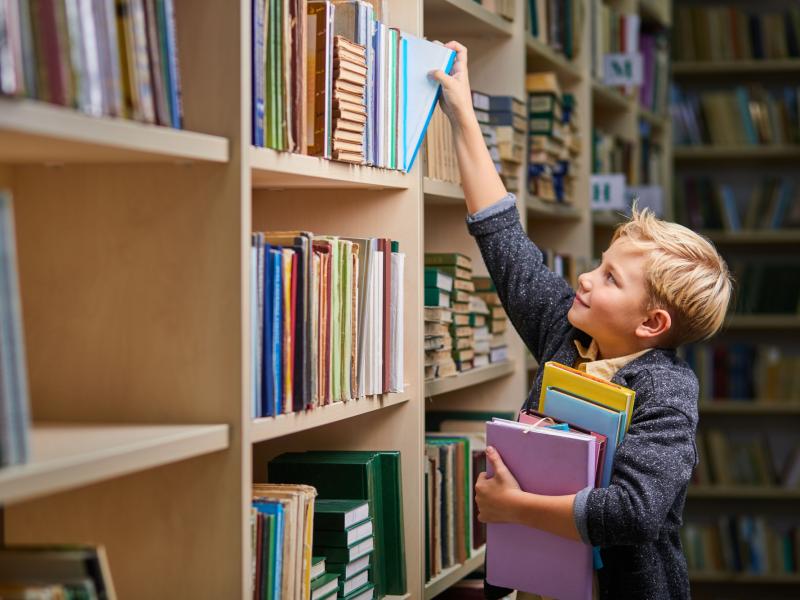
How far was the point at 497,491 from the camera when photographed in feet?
5.85

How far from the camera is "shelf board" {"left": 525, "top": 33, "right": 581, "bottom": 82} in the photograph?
9.55ft

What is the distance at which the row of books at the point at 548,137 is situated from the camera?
2979 mm

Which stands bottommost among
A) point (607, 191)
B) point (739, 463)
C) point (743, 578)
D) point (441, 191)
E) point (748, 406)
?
point (743, 578)

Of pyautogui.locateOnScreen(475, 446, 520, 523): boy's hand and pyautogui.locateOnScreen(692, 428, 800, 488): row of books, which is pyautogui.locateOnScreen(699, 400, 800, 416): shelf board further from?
pyautogui.locateOnScreen(475, 446, 520, 523): boy's hand

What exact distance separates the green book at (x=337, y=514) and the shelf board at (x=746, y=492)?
3448 mm

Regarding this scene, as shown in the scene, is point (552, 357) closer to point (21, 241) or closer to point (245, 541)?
point (245, 541)

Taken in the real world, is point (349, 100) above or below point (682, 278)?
above

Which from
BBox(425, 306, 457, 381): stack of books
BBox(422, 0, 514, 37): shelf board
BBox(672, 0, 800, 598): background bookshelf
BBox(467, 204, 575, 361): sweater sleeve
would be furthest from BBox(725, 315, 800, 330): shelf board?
BBox(467, 204, 575, 361): sweater sleeve

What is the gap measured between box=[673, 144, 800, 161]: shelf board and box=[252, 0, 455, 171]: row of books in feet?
11.0

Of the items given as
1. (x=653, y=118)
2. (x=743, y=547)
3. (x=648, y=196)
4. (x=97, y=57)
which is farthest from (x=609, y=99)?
(x=97, y=57)

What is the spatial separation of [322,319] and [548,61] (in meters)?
1.71

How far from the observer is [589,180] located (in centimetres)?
346

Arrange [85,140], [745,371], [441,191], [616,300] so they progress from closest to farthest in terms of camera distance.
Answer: [85,140], [616,300], [441,191], [745,371]

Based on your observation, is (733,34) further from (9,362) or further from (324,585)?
(9,362)
